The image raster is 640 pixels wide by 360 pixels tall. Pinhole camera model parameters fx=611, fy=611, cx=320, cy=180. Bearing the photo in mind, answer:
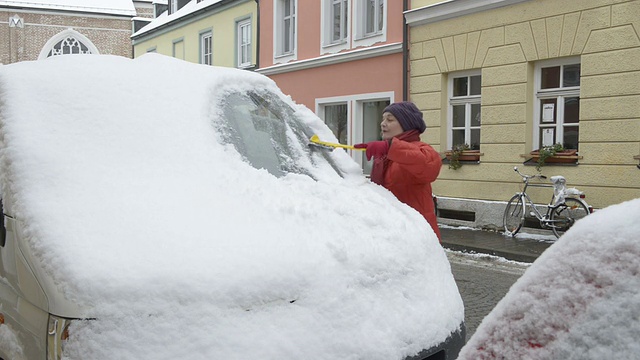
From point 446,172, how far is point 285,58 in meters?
7.28

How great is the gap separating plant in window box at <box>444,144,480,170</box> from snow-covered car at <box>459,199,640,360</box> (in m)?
11.2

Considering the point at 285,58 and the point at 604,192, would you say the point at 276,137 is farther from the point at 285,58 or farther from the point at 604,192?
the point at 285,58

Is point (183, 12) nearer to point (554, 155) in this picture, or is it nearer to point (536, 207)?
point (554, 155)

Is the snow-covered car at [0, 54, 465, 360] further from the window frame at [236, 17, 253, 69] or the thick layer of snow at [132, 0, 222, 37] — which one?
the thick layer of snow at [132, 0, 222, 37]

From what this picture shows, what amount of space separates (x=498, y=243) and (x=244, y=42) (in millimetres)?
12880

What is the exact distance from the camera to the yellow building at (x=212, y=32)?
64.8ft

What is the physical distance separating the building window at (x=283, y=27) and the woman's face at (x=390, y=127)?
14464 millimetres

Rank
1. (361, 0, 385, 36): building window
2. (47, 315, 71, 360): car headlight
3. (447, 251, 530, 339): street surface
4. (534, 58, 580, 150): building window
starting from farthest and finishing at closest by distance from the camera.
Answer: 1. (361, 0, 385, 36): building window
2. (534, 58, 580, 150): building window
3. (447, 251, 530, 339): street surface
4. (47, 315, 71, 360): car headlight

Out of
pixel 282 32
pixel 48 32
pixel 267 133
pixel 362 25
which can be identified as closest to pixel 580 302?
pixel 267 133

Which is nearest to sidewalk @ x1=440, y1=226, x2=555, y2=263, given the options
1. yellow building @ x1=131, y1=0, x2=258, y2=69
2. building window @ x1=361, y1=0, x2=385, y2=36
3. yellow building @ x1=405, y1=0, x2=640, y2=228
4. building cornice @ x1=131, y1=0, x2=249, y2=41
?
yellow building @ x1=405, y1=0, x2=640, y2=228

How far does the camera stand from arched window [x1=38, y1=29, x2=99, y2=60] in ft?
140

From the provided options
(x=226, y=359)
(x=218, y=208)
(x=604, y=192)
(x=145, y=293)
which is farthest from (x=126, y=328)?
(x=604, y=192)

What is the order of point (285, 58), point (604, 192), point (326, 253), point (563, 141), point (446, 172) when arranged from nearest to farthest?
point (326, 253) → point (604, 192) → point (563, 141) → point (446, 172) → point (285, 58)

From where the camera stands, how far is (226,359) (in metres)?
1.82
